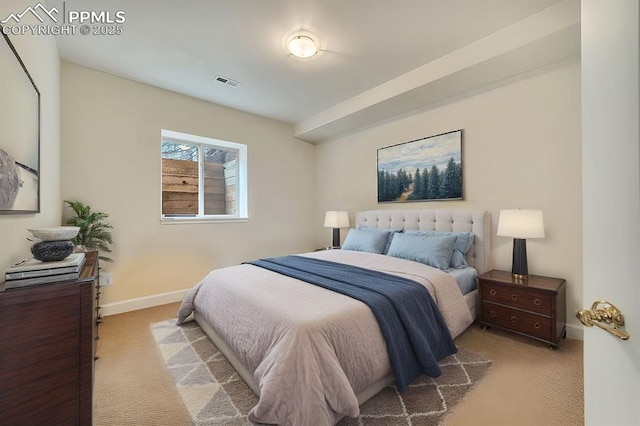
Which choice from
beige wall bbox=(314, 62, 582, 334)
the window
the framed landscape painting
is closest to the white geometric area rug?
beige wall bbox=(314, 62, 582, 334)

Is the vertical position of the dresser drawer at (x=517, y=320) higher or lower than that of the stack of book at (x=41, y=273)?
lower

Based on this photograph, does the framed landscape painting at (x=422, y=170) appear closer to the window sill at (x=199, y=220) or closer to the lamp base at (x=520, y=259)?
the lamp base at (x=520, y=259)

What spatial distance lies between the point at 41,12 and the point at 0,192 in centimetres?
162

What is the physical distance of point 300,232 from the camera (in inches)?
188

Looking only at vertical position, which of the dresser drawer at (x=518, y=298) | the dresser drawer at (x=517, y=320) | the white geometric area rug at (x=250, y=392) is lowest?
the white geometric area rug at (x=250, y=392)

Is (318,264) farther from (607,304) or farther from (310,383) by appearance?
(607,304)

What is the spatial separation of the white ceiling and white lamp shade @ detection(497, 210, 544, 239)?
4.57 feet

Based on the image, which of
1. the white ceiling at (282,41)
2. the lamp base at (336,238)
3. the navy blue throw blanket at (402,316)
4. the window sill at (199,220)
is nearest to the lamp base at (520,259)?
the navy blue throw blanket at (402,316)

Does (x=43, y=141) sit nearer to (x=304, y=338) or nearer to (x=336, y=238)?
(x=304, y=338)

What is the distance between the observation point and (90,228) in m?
2.71

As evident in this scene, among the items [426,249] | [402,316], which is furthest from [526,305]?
[402,316]

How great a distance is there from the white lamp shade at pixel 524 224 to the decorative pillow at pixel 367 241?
1286 millimetres

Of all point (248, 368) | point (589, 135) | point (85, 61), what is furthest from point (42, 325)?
point (85, 61)

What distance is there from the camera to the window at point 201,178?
357cm
